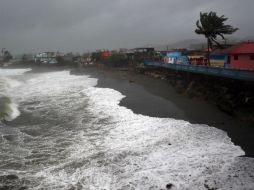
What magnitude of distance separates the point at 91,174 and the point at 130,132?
5572 millimetres

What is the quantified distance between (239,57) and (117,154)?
809 inches

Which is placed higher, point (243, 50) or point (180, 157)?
point (243, 50)

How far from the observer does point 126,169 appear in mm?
11391

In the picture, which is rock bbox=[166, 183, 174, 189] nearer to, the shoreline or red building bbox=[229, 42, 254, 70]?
the shoreline

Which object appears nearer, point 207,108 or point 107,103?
point 207,108

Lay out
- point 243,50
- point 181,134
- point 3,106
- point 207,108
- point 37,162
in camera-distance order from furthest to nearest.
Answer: point 243,50, point 3,106, point 207,108, point 181,134, point 37,162

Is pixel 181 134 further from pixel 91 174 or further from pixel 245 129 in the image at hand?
pixel 91 174

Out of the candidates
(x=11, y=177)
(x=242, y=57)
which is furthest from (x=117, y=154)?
(x=242, y=57)

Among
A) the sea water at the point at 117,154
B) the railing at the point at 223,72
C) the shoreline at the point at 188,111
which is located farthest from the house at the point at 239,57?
the sea water at the point at 117,154

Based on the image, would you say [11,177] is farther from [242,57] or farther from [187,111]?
[242,57]

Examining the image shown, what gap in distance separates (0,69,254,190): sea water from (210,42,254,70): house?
1289 centimetres

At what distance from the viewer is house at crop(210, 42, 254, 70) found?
26.1 meters

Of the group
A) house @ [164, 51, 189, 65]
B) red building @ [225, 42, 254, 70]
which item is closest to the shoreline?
red building @ [225, 42, 254, 70]

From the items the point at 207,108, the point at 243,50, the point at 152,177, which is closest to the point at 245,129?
the point at 207,108
